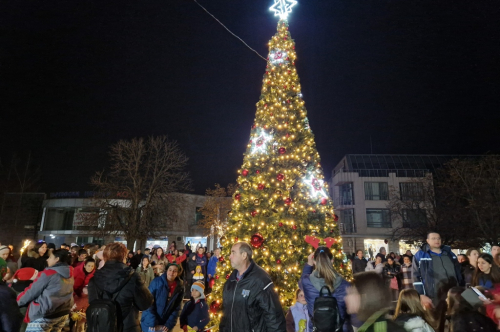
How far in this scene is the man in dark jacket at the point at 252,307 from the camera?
2.92 meters

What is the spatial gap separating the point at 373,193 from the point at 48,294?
37451 millimetres

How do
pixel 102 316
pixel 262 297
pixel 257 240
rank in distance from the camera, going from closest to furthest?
pixel 262 297 < pixel 102 316 < pixel 257 240

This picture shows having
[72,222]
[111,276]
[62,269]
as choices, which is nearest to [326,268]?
[111,276]

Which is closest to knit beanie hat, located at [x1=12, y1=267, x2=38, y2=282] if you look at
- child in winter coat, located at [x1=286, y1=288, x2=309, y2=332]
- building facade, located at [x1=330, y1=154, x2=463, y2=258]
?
child in winter coat, located at [x1=286, y1=288, x2=309, y2=332]

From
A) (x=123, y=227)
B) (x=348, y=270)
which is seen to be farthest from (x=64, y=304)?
(x=123, y=227)

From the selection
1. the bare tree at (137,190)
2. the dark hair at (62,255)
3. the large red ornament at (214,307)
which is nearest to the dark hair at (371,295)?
the dark hair at (62,255)

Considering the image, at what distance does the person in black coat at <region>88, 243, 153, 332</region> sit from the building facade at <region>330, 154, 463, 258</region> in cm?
3373

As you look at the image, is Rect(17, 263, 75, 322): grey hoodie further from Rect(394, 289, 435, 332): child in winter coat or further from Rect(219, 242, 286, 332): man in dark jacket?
Rect(394, 289, 435, 332): child in winter coat

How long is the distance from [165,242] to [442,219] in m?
31.6

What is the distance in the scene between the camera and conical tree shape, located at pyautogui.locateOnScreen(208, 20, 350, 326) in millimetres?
6973

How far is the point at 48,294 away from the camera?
3793 mm

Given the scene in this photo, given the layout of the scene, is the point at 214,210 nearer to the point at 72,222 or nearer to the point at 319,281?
the point at 72,222

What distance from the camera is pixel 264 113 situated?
8.16 meters

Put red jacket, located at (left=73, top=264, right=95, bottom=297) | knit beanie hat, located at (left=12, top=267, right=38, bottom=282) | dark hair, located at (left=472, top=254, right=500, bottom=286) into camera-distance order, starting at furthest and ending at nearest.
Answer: red jacket, located at (left=73, top=264, right=95, bottom=297)
knit beanie hat, located at (left=12, top=267, right=38, bottom=282)
dark hair, located at (left=472, top=254, right=500, bottom=286)
